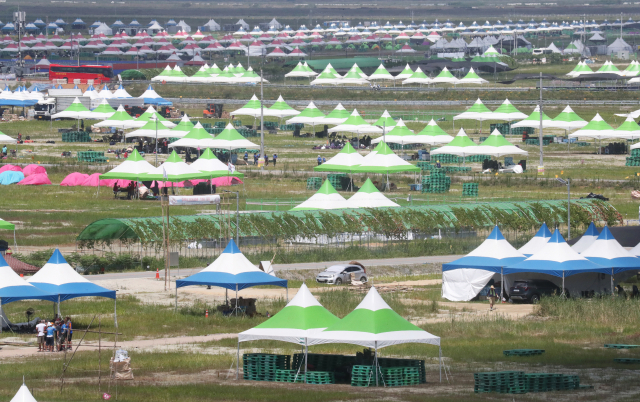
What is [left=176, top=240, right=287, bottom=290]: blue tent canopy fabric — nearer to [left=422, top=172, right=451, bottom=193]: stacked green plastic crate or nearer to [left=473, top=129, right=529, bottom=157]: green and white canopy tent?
[left=422, top=172, right=451, bottom=193]: stacked green plastic crate

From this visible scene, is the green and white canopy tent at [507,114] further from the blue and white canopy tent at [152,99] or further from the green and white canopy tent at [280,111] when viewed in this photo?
the blue and white canopy tent at [152,99]

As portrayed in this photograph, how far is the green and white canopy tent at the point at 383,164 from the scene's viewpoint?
77.3 metres

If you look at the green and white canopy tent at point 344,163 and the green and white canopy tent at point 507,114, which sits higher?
the green and white canopy tent at point 507,114

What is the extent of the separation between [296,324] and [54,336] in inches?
343

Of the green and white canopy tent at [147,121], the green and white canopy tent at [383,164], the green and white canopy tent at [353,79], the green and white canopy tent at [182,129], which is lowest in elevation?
the green and white canopy tent at [383,164]

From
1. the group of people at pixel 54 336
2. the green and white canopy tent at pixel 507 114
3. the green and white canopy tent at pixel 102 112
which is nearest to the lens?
the group of people at pixel 54 336

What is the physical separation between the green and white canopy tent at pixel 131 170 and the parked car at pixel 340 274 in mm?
25122

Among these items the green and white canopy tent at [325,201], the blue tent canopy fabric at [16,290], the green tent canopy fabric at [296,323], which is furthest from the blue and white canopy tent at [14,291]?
the green and white canopy tent at [325,201]

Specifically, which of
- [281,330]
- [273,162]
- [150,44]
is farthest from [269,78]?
[281,330]

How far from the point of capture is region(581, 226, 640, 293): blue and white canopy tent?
49125 mm

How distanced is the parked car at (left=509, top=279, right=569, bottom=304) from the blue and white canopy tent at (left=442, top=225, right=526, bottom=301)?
72 centimetres

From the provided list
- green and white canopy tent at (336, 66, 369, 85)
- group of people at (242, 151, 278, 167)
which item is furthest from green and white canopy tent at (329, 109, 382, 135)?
green and white canopy tent at (336, 66, 369, 85)

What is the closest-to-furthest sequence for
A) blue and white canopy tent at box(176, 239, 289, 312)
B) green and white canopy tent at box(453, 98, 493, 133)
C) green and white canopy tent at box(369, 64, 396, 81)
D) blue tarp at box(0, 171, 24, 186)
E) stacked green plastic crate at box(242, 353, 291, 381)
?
stacked green plastic crate at box(242, 353, 291, 381) → blue and white canopy tent at box(176, 239, 289, 312) → blue tarp at box(0, 171, 24, 186) → green and white canopy tent at box(453, 98, 493, 133) → green and white canopy tent at box(369, 64, 396, 81)

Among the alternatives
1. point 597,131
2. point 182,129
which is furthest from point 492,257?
point 182,129
